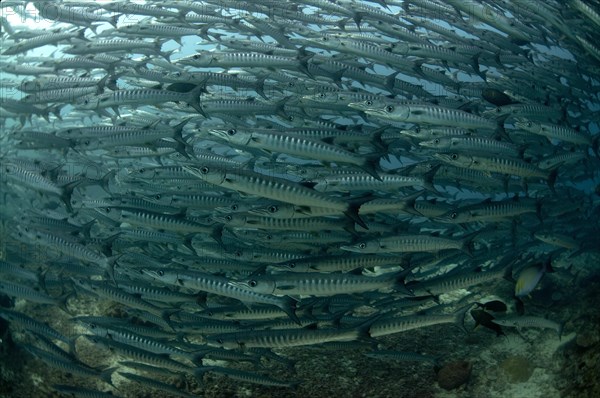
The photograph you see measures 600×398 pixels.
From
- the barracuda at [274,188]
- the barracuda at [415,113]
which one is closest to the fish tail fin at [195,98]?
the barracuda at [274,188]

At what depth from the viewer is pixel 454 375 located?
656cm

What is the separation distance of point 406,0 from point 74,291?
7.07m

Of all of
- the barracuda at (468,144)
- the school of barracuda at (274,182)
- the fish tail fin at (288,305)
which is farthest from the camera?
the barracuda at (468,144)

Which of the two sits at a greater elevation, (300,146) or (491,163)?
(491,163)

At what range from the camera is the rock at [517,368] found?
671 centimetres

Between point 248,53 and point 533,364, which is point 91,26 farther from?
point 533,364

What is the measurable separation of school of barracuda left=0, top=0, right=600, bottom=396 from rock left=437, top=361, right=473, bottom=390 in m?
0.76

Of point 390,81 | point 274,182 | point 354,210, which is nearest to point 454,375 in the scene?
point 354,210

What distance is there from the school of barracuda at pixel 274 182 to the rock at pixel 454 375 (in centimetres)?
76

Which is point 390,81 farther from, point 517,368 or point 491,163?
point 517,368

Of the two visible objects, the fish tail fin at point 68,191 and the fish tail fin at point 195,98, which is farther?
the fish tail fin at point 195,98

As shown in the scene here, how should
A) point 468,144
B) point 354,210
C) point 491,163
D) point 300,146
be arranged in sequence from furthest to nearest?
point 468,144 < point 491,163 < point 300,146 < point 354,210

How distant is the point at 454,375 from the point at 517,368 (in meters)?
1.10

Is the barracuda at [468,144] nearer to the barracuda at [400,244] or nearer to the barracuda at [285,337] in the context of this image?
the barracuda at [400,244]
